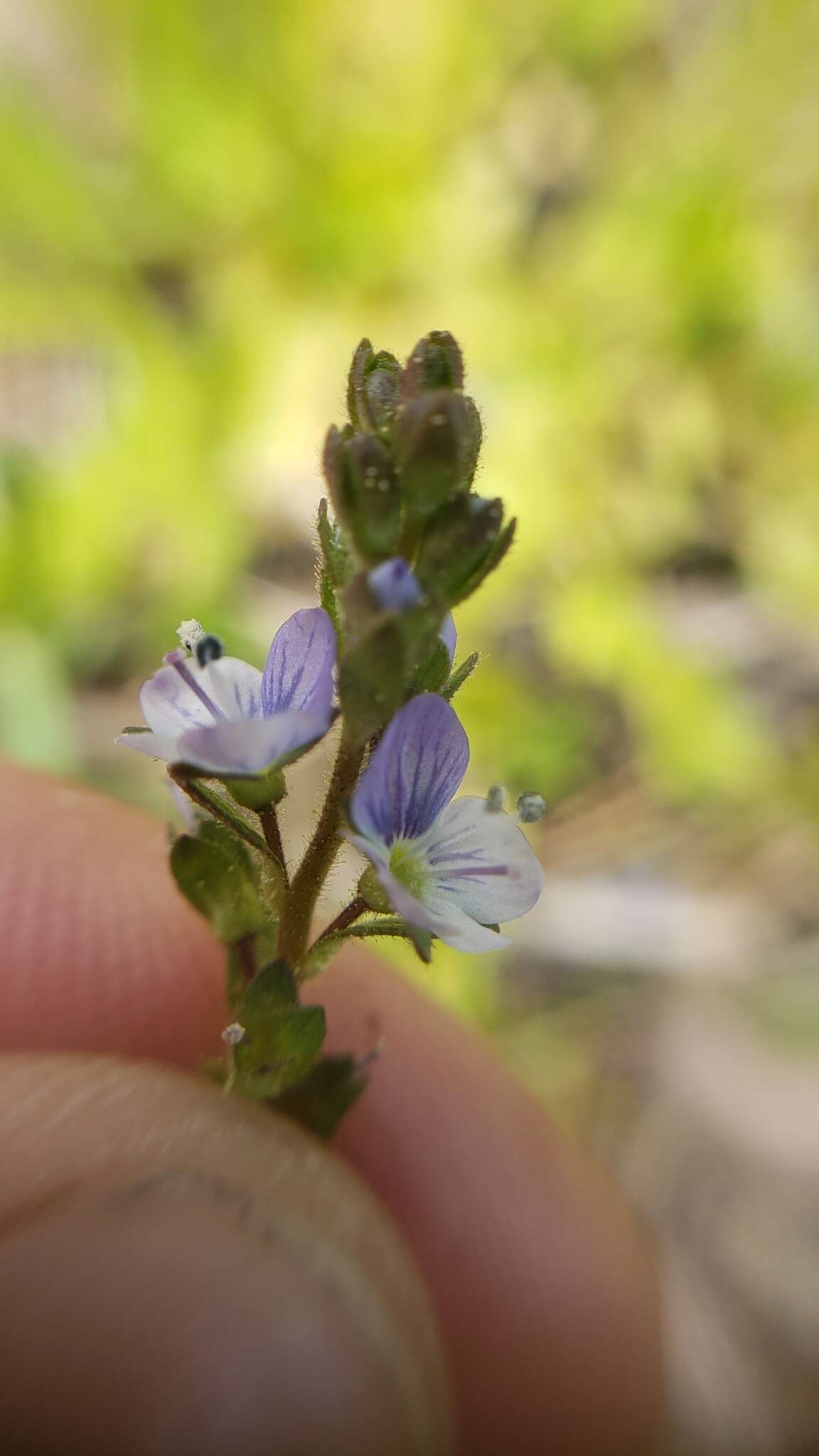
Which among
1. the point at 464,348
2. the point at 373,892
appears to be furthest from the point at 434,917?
the point at 464,348

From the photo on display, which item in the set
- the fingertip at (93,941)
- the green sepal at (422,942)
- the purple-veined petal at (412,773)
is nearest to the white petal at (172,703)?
the purple-veined petal at (412,773)

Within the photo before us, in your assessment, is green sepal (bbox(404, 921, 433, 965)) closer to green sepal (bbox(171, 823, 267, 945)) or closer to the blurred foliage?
green sepal (bbox(171, 823, 267, 945))

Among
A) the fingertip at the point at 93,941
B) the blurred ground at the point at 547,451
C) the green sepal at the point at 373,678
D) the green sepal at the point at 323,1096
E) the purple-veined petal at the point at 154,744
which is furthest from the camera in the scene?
the blurred ground at the point at 547,451

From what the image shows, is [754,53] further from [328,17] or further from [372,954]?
[372,954]

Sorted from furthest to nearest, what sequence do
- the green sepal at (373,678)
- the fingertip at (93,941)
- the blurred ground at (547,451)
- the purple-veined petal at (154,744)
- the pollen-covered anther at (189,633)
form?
the blurred ground at (547,451)
the fingertip at (93,941)
the pollen-covered anther at (189,633)
the purple-veined petal at (154,744)
the green sepal at (373,678)

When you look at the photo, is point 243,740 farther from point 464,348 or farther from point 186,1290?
point 464,348

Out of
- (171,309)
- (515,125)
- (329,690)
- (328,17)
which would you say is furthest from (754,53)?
(329,690)

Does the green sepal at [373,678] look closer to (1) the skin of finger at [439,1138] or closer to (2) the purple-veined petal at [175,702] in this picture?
(2) the purple-veined petal at [175,702]
